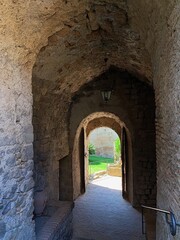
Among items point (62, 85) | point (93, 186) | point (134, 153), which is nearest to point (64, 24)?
point (62, 85)

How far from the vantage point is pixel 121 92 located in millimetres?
7211

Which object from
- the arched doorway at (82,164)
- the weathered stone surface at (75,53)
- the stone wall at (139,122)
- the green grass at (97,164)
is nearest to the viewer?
the weathered stone surface at (75,53)

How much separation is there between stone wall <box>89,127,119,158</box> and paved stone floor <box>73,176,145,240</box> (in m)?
14.0

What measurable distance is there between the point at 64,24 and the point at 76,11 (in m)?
0.29

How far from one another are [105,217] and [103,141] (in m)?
16.7

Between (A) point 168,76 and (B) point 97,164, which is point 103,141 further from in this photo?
(A) point 168,76

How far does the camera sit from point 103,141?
23391 millimetres

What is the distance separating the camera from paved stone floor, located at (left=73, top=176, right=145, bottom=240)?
5711 mm

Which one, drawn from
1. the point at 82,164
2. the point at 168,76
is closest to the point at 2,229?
the point at 168,76

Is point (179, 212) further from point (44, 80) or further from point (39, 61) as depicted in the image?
point (44, 80)

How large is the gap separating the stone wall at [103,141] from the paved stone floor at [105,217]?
13957 millimetres

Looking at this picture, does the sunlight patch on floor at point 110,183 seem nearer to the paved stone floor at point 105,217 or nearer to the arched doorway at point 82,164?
the paved stone floor at point 105,217

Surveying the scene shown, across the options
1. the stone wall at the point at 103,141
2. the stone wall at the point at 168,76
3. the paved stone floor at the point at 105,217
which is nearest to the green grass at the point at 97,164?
the stone wall at the point at 103,141

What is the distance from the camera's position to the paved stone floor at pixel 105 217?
5.71m
